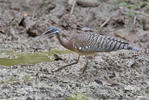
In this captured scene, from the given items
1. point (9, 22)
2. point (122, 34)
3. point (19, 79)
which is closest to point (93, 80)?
point (19, 79)

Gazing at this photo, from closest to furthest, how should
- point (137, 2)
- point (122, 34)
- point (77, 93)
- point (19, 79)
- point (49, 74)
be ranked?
point (77, 93) → point (19, 79) → point (49, 74) → point (122, 34) → point (137, 2)

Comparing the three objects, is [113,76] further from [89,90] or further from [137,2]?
[137,2]

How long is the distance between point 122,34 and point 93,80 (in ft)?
12.4

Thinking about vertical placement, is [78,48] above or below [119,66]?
above

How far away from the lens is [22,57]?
7.83 m

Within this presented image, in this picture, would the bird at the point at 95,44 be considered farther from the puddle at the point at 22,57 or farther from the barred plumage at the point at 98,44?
the puddle at the point at 22,57

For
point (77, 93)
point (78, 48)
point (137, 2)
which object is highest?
point (137, 2)

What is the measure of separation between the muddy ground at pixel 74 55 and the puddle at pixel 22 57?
0.28 m

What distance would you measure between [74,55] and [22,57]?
1405mm

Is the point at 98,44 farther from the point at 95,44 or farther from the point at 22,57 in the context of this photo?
the point at 22,57

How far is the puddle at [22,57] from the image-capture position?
7.35m

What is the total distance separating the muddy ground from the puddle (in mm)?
278

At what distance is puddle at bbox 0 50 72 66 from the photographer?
735 centimetres

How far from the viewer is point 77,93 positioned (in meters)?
5.54
